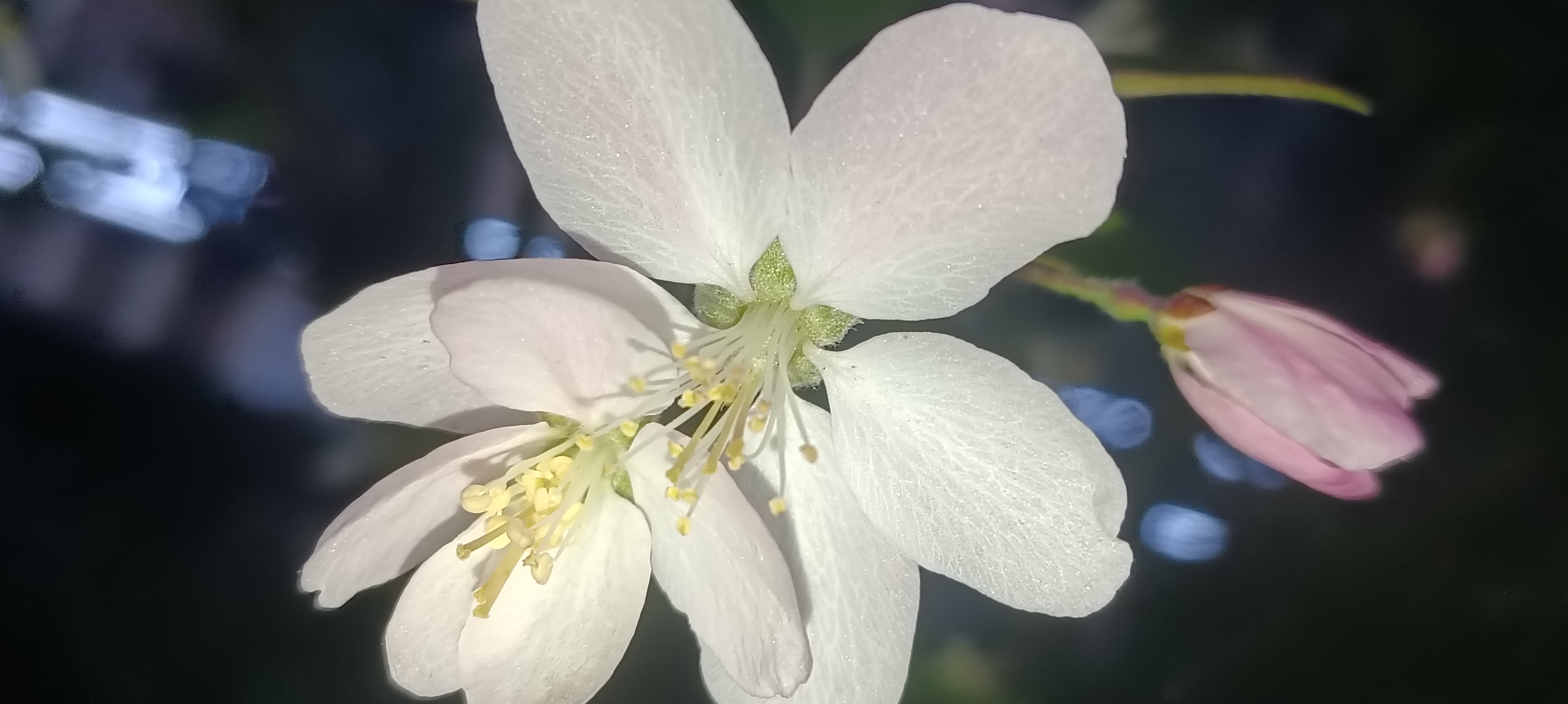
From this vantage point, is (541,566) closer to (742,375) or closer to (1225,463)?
(742,375)

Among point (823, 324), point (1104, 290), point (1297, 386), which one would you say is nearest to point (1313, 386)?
point (1297, 386)

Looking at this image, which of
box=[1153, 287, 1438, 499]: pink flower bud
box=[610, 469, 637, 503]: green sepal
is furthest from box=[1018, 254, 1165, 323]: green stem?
box=[610, 469, 637, 503]: green sepal

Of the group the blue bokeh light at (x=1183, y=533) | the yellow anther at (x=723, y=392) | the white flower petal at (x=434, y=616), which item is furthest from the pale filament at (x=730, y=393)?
the blue bokeh light at (x=1183, y=533)

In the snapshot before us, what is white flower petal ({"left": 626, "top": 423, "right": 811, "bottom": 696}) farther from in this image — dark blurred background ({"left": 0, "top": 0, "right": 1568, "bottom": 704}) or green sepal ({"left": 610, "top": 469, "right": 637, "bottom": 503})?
dark blurred background ({"left": 0, "top": 0, "right": 1568, "bottom": 704})

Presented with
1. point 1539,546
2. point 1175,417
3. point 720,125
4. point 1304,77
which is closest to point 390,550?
point 720,125

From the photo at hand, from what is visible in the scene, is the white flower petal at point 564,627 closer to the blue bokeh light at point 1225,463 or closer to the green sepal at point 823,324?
the green sepal at point 823,324

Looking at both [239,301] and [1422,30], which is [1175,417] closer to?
[1422,30]
